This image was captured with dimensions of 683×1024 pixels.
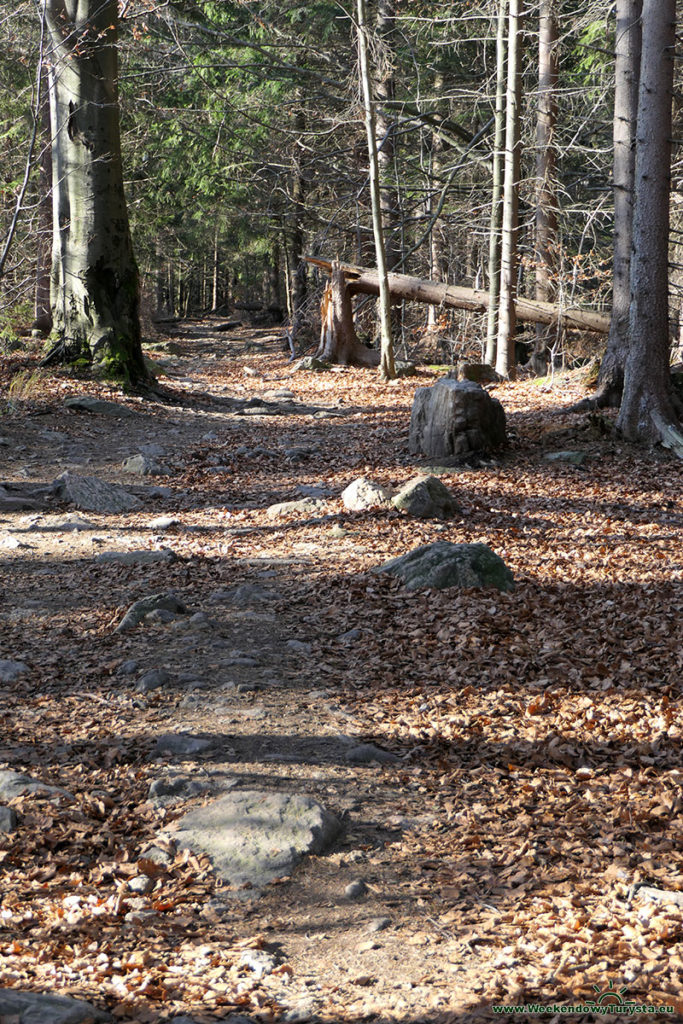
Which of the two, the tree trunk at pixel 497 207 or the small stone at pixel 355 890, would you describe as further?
the tree trunk at pixel 497 207

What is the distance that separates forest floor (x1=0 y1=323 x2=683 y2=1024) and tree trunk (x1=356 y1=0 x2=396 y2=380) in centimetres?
843

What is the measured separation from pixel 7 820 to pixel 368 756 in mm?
1685

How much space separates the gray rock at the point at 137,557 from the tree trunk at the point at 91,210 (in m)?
7.02

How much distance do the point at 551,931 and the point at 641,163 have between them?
8.79 m

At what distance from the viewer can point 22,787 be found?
3.96 meters

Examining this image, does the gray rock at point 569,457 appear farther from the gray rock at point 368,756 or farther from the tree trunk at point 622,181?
the gray rock at point 368,756

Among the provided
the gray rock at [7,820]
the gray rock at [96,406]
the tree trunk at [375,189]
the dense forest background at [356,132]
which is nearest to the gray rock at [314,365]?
the dense forest background at [356,132]

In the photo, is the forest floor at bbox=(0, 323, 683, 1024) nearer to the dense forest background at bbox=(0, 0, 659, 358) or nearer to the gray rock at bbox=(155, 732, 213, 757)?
the gray rock at bbox=(155, 732, 213, 757)

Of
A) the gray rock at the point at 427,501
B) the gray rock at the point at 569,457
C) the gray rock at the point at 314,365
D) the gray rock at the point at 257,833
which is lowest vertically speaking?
the gray rock at the point at 257,833

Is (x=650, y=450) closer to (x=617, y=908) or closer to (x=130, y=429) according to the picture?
(x=130, y=429)

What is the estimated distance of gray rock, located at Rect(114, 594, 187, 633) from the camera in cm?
591

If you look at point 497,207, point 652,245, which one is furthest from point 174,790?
point 497,207

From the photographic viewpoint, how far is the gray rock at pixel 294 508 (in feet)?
28.6

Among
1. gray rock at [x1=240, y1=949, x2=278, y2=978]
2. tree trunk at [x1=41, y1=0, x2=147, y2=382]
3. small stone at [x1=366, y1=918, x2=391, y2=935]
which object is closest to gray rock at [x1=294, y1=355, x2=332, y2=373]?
tree trunk at [x1=41, y1=0, x2=147, y2=382]
